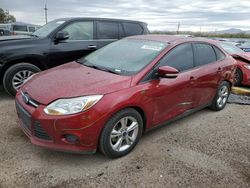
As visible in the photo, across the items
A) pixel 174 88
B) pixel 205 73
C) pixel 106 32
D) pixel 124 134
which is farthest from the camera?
pixel 106 32

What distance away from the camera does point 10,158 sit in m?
3.23

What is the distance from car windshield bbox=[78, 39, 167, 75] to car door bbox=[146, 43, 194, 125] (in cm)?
22

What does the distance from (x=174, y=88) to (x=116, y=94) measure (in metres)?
1.09

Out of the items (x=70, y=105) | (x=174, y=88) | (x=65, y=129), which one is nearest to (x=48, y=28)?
(x=174, y=88)

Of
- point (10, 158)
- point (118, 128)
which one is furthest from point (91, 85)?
point (10, 158)

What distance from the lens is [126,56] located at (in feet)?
13.0

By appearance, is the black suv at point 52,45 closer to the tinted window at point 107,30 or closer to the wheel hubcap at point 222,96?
the tinted window at point 107,30

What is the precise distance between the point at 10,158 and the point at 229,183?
8.61ft

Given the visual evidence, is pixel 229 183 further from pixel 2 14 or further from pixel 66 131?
pixel 2 14

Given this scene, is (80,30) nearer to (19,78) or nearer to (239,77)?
(19,78)

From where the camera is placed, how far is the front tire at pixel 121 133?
3092 mm

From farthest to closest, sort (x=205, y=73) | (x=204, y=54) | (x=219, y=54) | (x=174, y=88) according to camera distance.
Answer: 1. (x=219, y=54)
2. (x=204, y=54)
3. (x=205, y=73)
4. (x=174, y=88)

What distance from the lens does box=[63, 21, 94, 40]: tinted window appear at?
6102 mm

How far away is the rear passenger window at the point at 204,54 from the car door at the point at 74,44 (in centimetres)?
273
